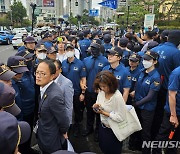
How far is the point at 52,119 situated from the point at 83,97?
1827 millimetres

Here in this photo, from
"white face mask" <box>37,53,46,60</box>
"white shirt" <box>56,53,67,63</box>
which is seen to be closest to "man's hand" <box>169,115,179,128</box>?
"white shirt" <box>56,53,67,63</box>

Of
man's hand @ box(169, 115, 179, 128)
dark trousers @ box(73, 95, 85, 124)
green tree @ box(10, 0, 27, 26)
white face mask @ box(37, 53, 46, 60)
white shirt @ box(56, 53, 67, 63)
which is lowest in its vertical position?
dark trousers @ box(73, 95, 85, 124)

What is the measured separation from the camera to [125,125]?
279 cm

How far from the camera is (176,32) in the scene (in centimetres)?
411

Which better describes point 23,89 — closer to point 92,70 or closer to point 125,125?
point 92,70

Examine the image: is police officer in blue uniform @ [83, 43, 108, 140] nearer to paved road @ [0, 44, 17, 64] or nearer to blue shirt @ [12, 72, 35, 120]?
blue shirt @ [12, 72, 35, 120]

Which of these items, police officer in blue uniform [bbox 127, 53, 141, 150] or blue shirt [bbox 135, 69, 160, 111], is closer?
blue shirt [bbox 135, 69, 160, 111]

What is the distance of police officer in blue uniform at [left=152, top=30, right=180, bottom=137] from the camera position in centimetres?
397

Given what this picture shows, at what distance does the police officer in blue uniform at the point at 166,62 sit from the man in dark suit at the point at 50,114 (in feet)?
7.08

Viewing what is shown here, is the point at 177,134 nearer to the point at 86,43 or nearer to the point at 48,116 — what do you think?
the point at 48,116

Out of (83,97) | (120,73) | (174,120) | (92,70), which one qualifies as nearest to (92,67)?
(92,70)

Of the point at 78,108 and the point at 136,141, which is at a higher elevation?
the point at 78,108

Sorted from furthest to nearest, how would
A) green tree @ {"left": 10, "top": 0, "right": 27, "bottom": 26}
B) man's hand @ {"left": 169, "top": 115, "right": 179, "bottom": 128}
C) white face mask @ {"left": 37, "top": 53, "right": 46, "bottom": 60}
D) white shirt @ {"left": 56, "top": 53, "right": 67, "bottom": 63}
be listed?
1. green tree @ {"left": 10, "top": 0, "right": 27, "bottom": 26}
2. white shirt @ {"left": 56, "top": 53, "right": 67, "bottom": 63}
3. white face mask @ {"left": 37, "top": 53, "right": 46, "bottom": 60}
4. man's hand @ {"left": 169, "top": 115, "right": 179, "bottom": 128}

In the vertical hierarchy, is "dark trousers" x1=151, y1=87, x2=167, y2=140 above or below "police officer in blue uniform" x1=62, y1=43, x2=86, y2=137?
below
